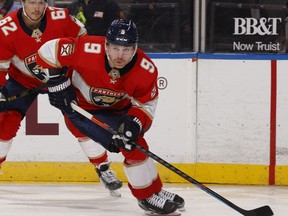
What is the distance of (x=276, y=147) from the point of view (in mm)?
5664

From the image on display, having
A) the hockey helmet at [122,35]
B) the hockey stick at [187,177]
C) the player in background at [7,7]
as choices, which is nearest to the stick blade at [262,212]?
the hockey stick at [187,177]

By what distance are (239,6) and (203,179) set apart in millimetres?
1093

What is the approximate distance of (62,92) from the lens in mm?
4477

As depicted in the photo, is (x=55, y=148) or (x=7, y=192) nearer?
(x=7, y=192)

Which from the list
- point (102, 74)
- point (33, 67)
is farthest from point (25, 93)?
point (102, 74)

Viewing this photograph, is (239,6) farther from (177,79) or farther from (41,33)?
(41,33)

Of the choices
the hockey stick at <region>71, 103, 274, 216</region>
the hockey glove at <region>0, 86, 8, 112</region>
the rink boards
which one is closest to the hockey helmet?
the hockey stick at <region>71, 103, 274, 216</region>

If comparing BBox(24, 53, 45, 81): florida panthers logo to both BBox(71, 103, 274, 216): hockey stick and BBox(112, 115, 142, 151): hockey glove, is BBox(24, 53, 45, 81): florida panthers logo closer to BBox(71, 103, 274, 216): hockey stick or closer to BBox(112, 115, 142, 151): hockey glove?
BBox(71, 103, 274, 216): hockey stick

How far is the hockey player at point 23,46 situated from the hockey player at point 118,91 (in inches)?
13.6

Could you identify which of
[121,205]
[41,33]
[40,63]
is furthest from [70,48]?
[121,205]

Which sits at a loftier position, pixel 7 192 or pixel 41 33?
pixel 41 33

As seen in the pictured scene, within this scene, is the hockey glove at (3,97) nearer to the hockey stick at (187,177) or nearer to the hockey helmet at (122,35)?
the hockey stick at (187,177)

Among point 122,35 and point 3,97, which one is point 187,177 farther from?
point 3,97

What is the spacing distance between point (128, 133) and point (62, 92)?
0.45 metres
